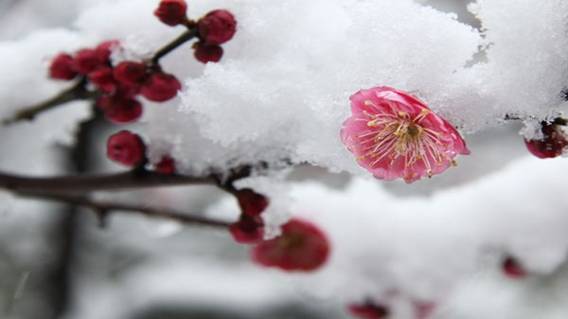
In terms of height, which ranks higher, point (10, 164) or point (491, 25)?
point (10, 164)

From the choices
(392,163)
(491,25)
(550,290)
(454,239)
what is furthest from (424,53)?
(550,290)

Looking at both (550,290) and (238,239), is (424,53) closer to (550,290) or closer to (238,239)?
(238,239)

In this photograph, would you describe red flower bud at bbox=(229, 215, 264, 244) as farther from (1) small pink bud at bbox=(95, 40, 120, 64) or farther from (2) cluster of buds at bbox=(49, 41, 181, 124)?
(1) small pink bud at bbox=(95, 40, 120, 64)

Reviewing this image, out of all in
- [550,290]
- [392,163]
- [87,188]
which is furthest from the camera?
[550,290]

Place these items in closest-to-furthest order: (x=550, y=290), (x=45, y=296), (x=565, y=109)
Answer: (x=565, y=109)
(x=45, y=296)
(x=550, y=290)

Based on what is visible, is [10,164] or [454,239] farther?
[10,164]

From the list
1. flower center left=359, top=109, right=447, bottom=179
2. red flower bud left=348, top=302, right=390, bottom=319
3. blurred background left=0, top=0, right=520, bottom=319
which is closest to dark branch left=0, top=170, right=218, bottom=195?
flower center left=359, top=109, right=447, bottom=179

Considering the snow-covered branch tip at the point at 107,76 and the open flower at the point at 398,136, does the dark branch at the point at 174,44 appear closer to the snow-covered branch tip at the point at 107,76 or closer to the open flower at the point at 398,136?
the snow-covered branch tip at the point at 107,76

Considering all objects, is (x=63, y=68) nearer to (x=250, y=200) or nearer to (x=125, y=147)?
(x=125, y=147)

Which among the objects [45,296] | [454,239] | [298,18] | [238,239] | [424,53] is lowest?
[238,239]
